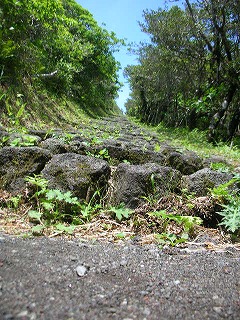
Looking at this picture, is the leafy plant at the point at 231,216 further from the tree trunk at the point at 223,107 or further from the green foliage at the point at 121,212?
the tree trunk at the point at 223,107

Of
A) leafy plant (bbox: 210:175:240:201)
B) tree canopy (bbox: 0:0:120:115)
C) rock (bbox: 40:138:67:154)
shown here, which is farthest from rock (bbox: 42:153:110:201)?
tree canopy (bbox: 0:0:120:115)

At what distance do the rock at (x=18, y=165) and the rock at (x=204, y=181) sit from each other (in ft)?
5.04

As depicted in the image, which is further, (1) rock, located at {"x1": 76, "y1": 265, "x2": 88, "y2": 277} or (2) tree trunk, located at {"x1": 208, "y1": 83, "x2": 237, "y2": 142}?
(2) tree trunk, located at {"x1": 208, "y1": 83, "x2": 237, "y2": 142}

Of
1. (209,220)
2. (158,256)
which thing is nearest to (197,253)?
(158,256)

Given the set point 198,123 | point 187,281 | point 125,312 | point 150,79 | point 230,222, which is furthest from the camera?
point 150,79

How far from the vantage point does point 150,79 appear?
27.2 m

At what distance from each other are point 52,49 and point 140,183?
12.9 m

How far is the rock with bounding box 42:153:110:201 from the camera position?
2.68 meters

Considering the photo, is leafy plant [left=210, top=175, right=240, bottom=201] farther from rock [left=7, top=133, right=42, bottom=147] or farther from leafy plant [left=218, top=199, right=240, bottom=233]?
rock [left=7, top=133, right=42, bottom=147]

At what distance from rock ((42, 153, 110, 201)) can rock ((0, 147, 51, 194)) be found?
0.12 m

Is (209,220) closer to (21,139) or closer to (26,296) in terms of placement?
(26,296)

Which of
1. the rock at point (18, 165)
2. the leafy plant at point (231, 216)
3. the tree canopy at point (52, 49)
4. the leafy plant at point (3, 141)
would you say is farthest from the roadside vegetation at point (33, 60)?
the leafy plant at point (231, 216)

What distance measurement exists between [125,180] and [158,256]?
0.96 m

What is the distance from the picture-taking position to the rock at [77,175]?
268cm
